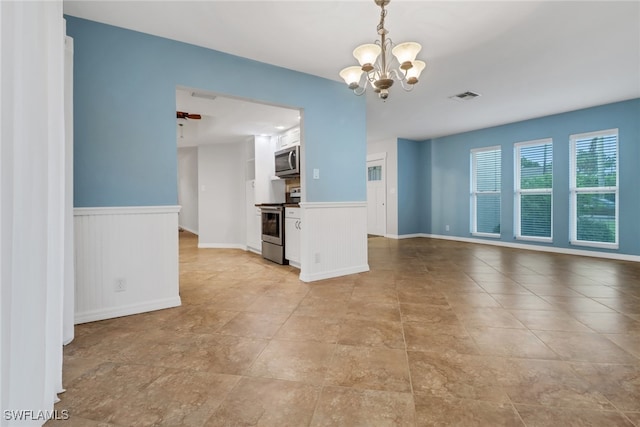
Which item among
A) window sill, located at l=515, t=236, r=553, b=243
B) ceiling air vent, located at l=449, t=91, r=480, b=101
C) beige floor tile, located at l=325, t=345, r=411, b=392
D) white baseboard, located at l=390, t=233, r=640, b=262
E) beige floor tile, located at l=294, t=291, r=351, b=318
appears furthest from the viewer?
window sill, located at l=515, t=236, r=553, b=243

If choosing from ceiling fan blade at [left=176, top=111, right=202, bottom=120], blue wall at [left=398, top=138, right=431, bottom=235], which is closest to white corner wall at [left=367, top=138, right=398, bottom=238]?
blue wall at [left=398, top=138, right=431, bottom=235]

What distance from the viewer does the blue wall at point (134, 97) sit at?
2.34 metres

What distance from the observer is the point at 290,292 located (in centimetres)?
306

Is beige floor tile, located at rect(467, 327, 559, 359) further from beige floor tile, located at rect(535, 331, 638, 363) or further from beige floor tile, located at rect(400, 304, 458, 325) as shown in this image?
beige floor tile, located at rect(400, 304, 458, 325)

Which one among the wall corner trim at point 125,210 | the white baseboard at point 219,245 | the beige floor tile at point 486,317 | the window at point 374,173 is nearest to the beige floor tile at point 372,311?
the beige floor tile at point 486,317

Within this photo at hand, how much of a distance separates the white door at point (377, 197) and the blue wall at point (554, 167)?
0.47 meters

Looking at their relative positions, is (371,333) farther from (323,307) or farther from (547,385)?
(547,385)

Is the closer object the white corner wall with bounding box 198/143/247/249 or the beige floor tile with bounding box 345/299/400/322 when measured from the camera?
the beige floor tile with bounding box 345/299/400/322

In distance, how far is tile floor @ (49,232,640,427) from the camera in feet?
4.30

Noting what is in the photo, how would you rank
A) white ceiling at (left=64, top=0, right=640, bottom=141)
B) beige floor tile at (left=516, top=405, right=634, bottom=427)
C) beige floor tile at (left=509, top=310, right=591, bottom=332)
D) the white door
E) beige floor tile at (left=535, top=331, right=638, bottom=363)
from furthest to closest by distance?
the white door → white ceiling at (left=64, top=0, right=640, bottom=141) → beige floor tile at (left=509, top=310, right=591, bottom=332) → beige floor tile at (left=535, top=331, right=638, bottom=363) → beige floor tile at (left=516, top=405, right=634, bottom=427)

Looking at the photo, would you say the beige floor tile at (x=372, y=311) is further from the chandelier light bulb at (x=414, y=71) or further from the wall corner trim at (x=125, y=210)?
the chandelier light bulb at (x=414, y=71)

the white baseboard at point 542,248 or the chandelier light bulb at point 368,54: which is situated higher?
the chandelier light bulb at point 368,54

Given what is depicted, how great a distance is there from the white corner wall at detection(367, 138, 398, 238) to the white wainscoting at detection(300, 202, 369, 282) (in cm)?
347

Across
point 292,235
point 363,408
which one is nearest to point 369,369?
point 363,408
